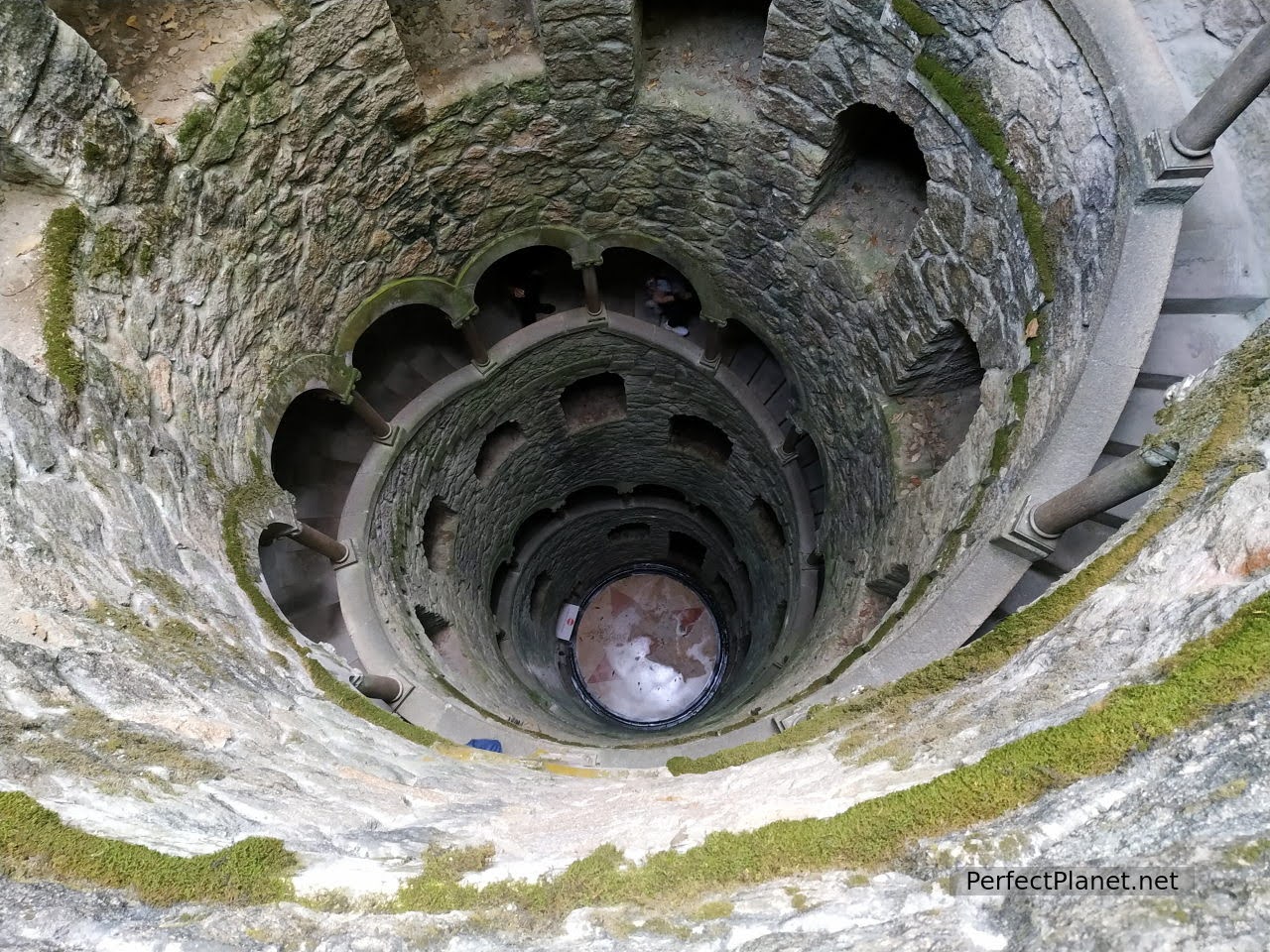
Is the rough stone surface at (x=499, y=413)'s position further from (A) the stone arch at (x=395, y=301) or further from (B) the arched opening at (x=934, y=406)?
(B) the arched opening at (x=934, y=406)

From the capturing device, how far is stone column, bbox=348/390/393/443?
23.8 feet

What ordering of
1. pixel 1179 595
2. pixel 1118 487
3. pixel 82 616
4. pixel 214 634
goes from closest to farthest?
pixel 1179 595
pixel 82 616
pixel 1118 487
pixel 214 634

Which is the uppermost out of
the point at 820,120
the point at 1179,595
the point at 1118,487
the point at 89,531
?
the point at 820,120

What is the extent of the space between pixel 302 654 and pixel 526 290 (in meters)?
6.10

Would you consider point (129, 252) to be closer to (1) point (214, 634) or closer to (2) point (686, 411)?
(1) point (214, 634)

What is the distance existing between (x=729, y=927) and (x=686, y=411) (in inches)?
356

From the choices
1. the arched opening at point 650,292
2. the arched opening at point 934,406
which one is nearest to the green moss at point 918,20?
the arched opening at point 934,406

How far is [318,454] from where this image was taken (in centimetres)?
788

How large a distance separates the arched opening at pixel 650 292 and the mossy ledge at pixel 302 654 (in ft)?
19.1

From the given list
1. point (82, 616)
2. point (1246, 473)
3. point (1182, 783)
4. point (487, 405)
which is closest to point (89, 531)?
point (82, 616)

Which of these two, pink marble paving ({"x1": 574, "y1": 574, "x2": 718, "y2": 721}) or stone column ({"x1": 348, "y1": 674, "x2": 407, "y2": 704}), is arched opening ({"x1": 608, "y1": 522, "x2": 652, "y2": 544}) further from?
stone column ({"x1": 348, "y1": 674, "x2": 407, "y2": 704})

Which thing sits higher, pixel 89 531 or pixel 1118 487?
pixel 89 531

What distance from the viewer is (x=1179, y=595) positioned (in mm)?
2160

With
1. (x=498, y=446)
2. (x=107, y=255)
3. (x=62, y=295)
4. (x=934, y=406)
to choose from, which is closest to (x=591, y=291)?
(x=498, y=446)
